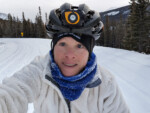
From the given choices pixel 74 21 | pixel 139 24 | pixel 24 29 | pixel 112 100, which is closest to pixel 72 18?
pixel 74 21

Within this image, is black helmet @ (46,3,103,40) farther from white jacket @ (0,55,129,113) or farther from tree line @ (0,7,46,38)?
tree line @ (0,7,46,38)

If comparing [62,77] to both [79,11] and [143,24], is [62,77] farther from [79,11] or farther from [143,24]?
[143,24]

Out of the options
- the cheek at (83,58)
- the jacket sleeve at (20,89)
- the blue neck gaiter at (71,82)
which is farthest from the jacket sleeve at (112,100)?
the jacket sleeve at (20,89)

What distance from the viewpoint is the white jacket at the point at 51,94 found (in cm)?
114

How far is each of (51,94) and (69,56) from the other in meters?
0.43

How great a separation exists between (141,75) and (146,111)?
1.63 meters

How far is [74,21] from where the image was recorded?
4.98 ft

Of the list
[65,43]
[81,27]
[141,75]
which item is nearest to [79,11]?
[81,27]

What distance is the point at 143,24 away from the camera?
64.2ft

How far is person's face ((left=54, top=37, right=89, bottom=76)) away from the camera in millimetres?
1406

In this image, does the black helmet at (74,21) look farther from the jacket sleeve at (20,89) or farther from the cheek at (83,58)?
the jacket sleeve at (20,89)

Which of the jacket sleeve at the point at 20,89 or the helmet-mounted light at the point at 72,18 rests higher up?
the helmet-mounted light at the point at 72,18

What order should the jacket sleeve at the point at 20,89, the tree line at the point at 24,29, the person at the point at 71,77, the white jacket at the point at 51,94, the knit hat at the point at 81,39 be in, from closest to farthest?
the jacket sleeve at the point at 20,89, the white jacket at the point at 51,94, the person at the point at 71,77, the knit hat at the point at 81,39, the tree line at the point at 24,29

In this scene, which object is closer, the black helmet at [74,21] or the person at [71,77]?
the person at [71,77]
